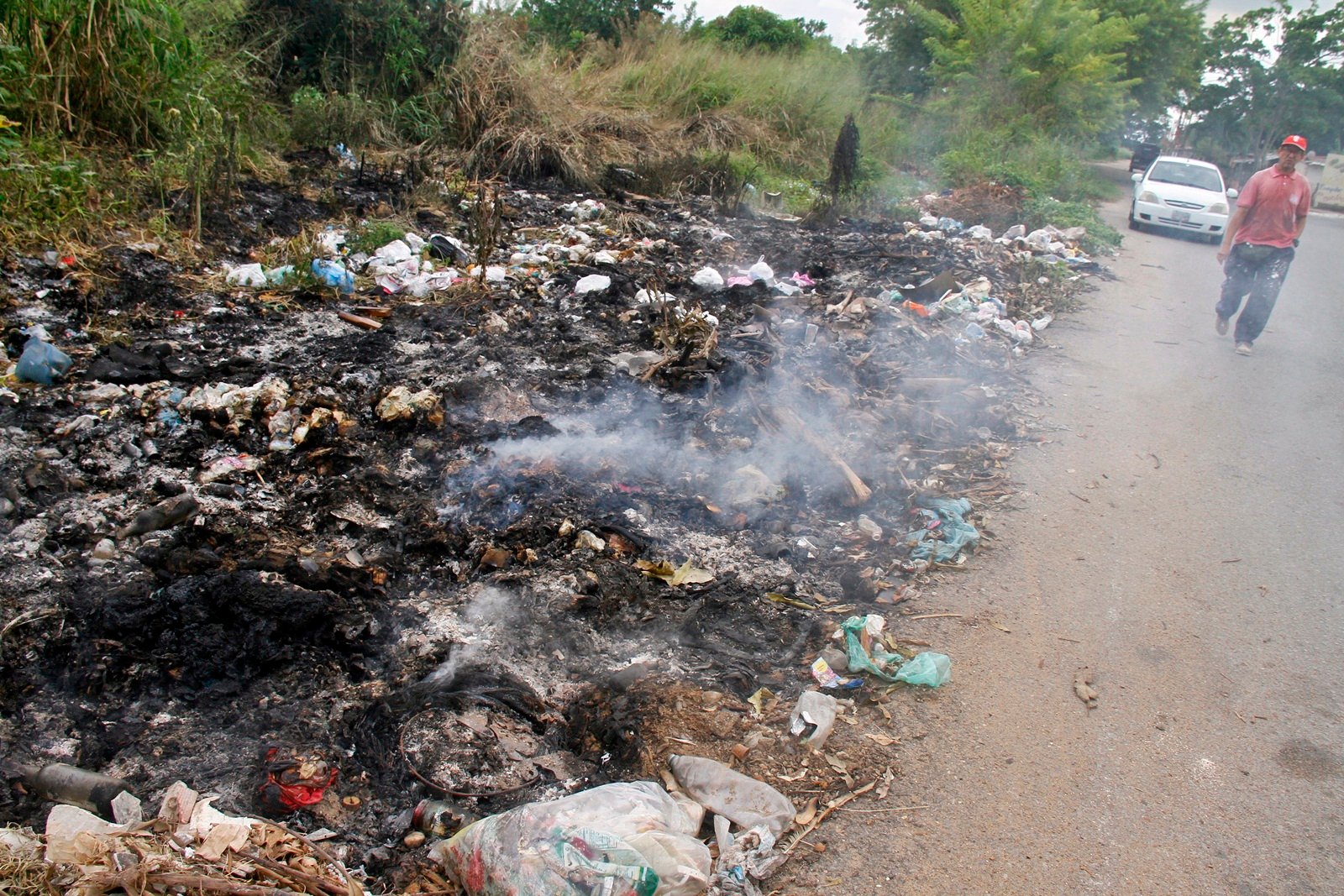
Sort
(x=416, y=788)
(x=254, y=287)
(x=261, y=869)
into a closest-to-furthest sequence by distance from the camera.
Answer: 1. (x=261, y=869)
2. (x=416, y=788)
3. (x=254, y=287)

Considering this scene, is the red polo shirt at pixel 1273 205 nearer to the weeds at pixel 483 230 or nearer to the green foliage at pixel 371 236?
the weeds at pixel 483 230

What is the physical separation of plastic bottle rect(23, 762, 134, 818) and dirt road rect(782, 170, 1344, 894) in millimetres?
1854

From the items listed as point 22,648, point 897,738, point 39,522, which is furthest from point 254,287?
point 897,738

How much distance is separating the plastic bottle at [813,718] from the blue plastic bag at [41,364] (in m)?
4.09

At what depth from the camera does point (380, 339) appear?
17.5 feet

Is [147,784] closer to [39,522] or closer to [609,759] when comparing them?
[609,759]

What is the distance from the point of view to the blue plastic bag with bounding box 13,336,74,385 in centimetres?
423

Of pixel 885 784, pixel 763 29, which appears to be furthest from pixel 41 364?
pixel 763 29

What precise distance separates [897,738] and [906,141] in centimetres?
1571


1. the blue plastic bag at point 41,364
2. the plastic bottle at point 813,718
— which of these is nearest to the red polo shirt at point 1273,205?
the plastic bottle at point 813,718

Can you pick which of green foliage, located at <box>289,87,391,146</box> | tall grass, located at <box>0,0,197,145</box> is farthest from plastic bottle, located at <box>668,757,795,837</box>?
green foliage, located at <box>289,87,391,146</box>

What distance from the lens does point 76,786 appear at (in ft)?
7.02

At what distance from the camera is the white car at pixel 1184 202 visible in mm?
12188

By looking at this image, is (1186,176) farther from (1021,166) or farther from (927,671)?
(927,671)
